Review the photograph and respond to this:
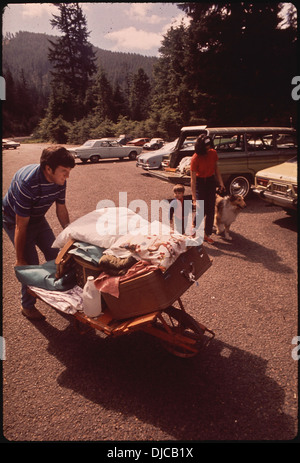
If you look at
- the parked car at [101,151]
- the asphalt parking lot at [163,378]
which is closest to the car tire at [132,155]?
the parked car at [101,151]

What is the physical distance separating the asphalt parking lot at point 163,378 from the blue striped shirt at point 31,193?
146 centimetres

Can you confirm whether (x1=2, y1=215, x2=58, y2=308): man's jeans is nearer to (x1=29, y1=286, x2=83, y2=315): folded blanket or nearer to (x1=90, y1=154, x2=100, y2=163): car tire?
(x1=29, y1=286, x2=83, y2=315): folded blanket

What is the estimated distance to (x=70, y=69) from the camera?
178ft

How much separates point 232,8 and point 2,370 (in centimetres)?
2239

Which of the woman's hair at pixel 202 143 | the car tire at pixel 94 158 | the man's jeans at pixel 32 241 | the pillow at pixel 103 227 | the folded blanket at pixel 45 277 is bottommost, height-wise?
the folded blanket at pixel 45 277

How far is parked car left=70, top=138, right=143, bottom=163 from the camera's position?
19.3m

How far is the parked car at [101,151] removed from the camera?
19.3 m

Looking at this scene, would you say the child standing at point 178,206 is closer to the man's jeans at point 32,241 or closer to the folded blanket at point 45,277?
the man's jeans at point 32,241

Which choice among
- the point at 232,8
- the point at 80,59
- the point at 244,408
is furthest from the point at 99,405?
the point at 80,59

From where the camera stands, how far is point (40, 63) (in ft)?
627

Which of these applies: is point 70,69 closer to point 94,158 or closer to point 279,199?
point 94,158

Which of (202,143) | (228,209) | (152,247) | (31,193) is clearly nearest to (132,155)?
(228,209)

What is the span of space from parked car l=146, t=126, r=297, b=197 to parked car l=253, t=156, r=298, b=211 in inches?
48.7

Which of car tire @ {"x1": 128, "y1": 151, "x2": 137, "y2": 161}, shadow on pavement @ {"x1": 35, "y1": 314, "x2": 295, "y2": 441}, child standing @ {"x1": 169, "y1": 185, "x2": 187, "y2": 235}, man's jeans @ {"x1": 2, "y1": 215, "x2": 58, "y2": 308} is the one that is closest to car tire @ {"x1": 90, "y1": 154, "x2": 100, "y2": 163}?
car tire @ {"x1": 128, "y1": 151, "x2": 137, "y2": 161}
